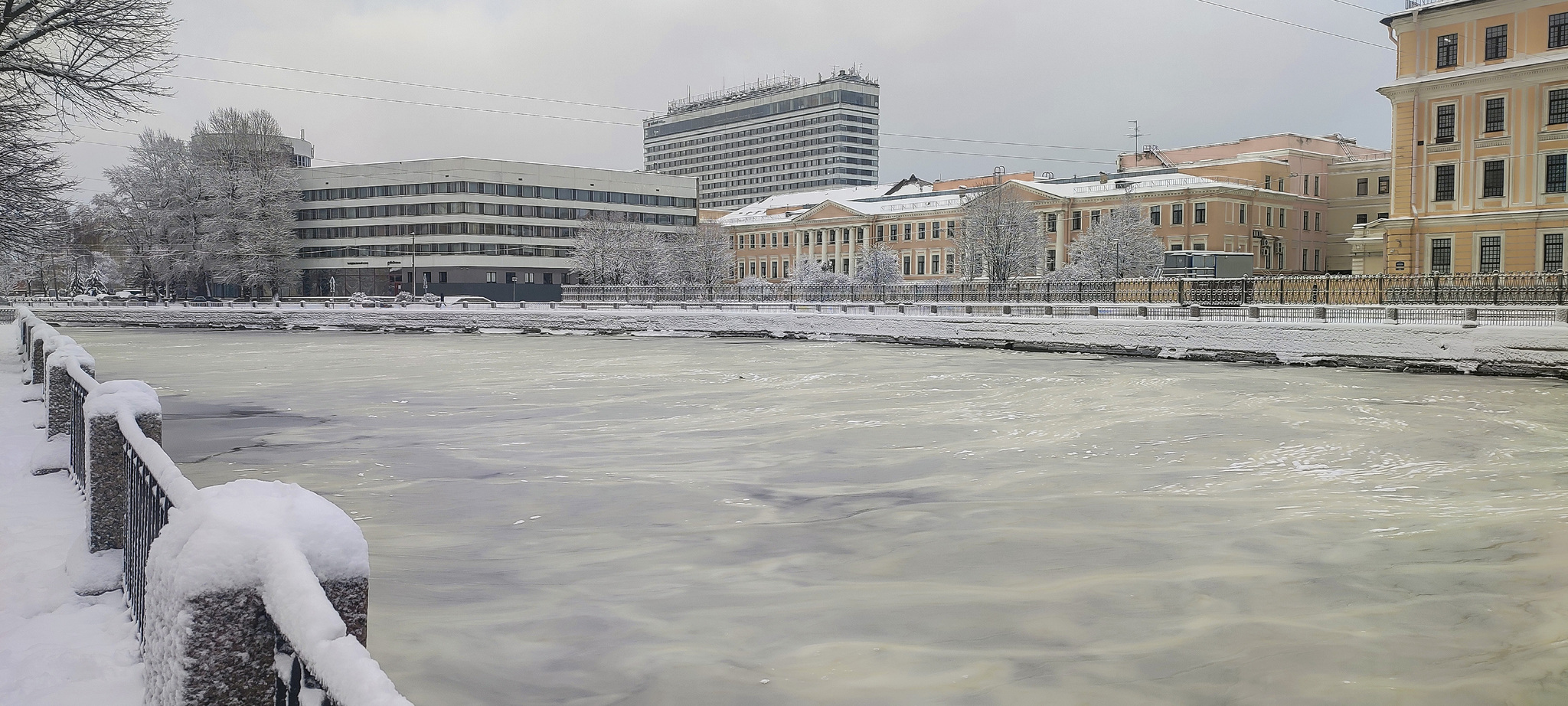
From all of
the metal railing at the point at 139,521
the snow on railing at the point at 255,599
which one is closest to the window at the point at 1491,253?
the metal railing at the point at 139,521

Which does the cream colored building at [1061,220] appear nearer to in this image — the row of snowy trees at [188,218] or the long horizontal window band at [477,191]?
the long horizontal window band at [477,191]

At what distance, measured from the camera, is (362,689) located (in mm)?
2229

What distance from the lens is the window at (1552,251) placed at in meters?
44.1

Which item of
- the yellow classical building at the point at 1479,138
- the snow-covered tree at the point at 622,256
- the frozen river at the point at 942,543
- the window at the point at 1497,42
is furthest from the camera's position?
the snow-covered tree at the point at 622,256

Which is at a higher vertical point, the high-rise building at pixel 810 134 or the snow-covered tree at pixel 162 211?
the high-rise building at pixel 810 134

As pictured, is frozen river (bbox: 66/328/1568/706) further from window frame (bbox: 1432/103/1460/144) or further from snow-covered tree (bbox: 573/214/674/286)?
snow-covered tree (bbox: 573/214/674/286)

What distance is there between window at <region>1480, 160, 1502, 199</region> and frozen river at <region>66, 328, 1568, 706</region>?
34002 mm

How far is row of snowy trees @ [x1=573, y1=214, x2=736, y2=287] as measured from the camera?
9094cm

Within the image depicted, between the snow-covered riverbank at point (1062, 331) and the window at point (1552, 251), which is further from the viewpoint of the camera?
the window at point (1552, 251)

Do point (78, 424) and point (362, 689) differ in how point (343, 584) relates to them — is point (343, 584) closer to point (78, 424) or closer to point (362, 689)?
point (362, 689)

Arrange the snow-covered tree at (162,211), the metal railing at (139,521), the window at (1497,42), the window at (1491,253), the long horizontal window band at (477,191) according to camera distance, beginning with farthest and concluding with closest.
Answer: the long horizontal window band at (477,191), the snow-covered tree at (162,211), the window at (1497,42), the window at (1491,253), the metal railing at (139,521)

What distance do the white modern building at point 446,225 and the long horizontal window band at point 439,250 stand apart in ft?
0.27

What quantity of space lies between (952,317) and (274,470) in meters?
28.2

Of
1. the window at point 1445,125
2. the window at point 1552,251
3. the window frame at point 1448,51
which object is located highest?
the window frame at point 1448,51
